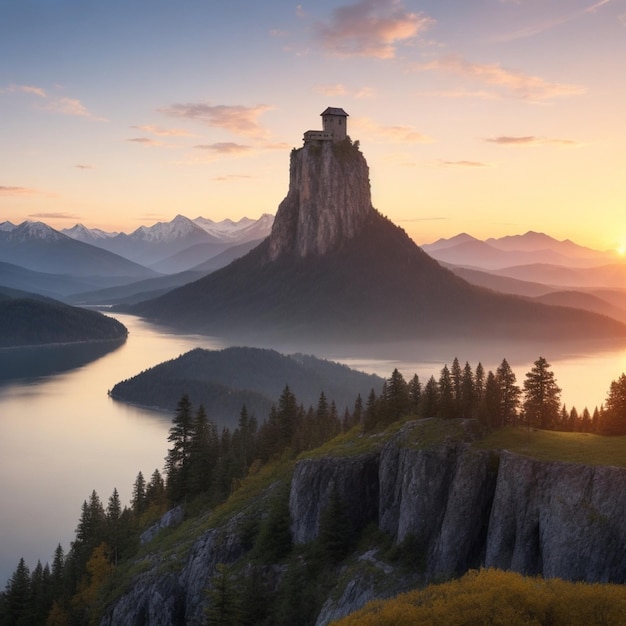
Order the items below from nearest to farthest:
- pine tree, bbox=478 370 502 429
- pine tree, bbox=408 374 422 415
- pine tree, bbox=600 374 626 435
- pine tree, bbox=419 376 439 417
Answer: pine tree, bbox=600 374 626 435, pine tree, bbox=478 370 502 429, pine tree, bbox=419 376 439 417, pine tree, bbox=408 374 422 415

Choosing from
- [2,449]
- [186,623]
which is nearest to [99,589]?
[186,623]

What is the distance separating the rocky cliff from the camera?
3494cm

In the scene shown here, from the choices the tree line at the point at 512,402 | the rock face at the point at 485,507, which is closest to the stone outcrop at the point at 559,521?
the rock face at the point at 485,507

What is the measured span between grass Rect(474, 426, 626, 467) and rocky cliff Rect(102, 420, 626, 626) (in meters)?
1.17

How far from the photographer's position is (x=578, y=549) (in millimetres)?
34344

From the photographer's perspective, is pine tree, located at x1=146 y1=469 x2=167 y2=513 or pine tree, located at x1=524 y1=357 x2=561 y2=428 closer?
pine tree, located at x1=524 y1=357 x2=561 y2=428

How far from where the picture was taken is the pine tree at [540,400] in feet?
176

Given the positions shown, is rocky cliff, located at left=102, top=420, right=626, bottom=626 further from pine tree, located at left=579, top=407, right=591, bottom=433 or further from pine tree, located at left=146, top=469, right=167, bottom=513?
pine tree, located at left=146, top=469, right=167, bottom=513

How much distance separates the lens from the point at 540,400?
53.8 metres

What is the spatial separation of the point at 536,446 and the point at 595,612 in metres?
15.9

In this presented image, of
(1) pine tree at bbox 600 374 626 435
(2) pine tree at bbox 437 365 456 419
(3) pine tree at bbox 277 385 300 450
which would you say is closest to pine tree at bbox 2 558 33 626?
(3) pine tree at bbox 277 385 300 450

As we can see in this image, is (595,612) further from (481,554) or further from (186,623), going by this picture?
(186,623)

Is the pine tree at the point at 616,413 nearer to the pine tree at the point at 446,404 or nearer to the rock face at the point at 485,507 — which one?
the rock face at the point at 485,507

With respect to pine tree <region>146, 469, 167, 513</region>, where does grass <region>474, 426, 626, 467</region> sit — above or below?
above
